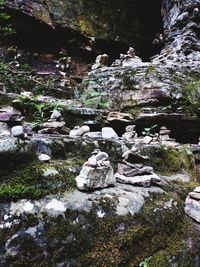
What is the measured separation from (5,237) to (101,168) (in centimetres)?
104

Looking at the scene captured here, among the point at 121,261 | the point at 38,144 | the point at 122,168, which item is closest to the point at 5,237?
the point at 121,261

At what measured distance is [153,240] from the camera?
2.27 metres

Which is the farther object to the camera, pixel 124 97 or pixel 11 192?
pixel 124 97

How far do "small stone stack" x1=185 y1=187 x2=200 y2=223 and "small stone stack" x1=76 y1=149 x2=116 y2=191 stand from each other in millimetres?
892

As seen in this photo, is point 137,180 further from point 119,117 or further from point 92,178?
point 119,117

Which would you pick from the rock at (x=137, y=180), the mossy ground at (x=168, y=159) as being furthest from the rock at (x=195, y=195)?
the mossy ground at (x=168, y=159)

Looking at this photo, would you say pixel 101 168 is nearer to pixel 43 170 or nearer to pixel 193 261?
pixel 43 170

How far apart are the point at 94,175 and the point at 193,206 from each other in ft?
3.73

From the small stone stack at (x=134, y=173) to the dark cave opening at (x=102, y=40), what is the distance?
9.33 meters

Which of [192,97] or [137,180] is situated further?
Answer: [192,97]

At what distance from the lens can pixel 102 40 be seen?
12453 millimetres

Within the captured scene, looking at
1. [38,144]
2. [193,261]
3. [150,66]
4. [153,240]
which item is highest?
[150,66]

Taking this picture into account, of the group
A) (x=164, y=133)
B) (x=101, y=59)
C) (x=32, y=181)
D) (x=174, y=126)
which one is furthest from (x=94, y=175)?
(x=101, y=59)

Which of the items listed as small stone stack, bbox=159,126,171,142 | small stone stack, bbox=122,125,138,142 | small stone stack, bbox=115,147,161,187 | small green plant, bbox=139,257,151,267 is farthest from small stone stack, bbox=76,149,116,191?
small stone stack, bbox=159,126,171,142
